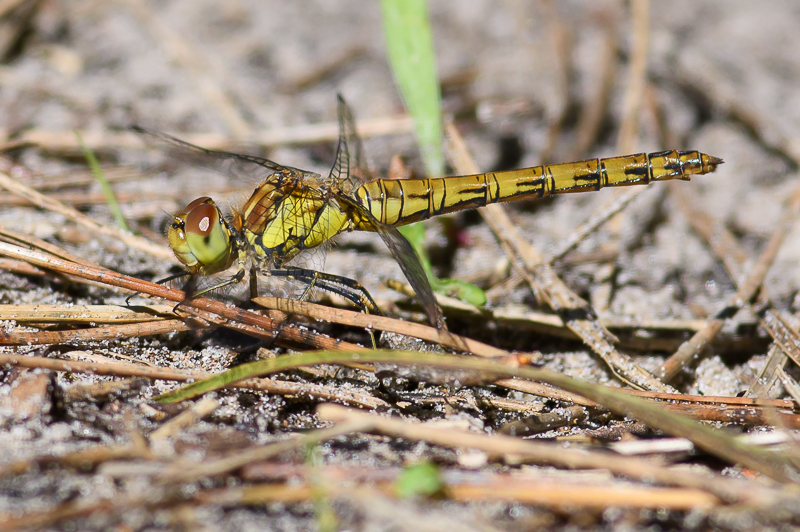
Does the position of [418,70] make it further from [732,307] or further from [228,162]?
[732,307]

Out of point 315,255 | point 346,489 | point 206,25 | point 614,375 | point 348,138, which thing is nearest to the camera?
point 346,489

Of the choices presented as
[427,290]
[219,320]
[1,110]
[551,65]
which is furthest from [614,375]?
[1,110]

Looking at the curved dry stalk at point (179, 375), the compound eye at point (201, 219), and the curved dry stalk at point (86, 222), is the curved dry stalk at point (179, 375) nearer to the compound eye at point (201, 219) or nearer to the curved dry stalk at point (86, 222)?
the compound eye at point (201, 219)

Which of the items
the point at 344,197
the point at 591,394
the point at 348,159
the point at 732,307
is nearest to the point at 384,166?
the point at 348,159

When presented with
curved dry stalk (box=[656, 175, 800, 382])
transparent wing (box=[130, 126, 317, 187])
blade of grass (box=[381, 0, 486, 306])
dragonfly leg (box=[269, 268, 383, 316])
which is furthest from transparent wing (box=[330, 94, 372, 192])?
curved dry stalk (box=[656, 175, 800, 382])

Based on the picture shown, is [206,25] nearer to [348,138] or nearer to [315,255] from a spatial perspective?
[348,138]
